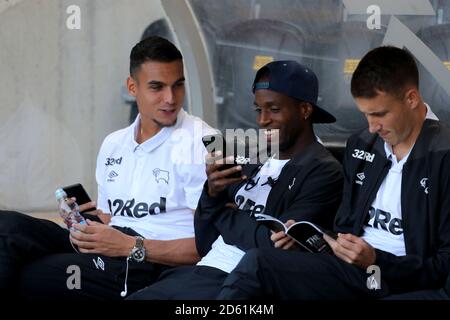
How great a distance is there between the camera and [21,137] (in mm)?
7020

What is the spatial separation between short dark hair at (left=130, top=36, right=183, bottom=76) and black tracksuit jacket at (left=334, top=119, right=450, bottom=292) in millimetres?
1189

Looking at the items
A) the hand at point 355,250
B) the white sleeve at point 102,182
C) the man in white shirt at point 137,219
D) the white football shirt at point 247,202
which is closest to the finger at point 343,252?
the hand at point 355,250

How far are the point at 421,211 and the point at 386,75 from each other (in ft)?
1.88

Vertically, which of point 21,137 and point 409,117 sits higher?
point 409,117

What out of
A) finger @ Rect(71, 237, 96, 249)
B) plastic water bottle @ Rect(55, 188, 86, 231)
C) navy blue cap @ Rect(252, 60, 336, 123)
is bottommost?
finger @ Rect(71, 237, 96, 249)

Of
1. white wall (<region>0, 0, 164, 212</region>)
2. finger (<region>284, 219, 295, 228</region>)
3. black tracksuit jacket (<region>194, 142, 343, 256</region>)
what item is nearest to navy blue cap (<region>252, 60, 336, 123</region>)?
black tracksuit jacket (<region>194, 142, 343, 256</region>)

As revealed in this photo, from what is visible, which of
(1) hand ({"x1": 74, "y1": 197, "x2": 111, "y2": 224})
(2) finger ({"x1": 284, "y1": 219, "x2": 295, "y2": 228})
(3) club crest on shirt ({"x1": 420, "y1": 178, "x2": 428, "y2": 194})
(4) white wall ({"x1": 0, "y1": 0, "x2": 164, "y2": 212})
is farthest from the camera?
(4) white wall ({"x1": 0, "y1": 0, "x2": 164, "y2": 212})

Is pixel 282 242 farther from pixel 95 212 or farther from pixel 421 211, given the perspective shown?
pixel 95 212

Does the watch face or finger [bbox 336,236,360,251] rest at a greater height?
finger [bbox 336,236,360,251]

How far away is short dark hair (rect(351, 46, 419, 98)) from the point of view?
11.5 ft

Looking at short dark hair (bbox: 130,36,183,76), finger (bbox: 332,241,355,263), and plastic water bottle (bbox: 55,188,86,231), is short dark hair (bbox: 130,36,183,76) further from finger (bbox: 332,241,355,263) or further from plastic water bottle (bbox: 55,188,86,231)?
finger (bbox: 332,241,355,263)
